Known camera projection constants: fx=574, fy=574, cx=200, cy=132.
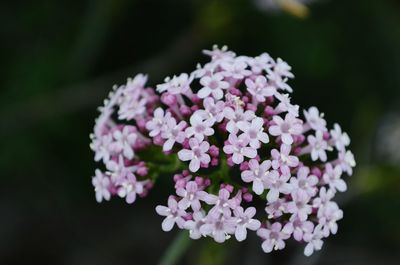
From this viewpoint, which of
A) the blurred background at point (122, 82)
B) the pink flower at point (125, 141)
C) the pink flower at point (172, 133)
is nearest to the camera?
the pink flower at point (172, 133)

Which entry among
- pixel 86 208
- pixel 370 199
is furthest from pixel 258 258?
pixel 86 208

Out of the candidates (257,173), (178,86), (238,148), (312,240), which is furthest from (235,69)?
(312,240)

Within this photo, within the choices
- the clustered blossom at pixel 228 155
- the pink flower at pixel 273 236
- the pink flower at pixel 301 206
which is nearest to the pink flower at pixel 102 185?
the clustered blossom at pixel 228 155

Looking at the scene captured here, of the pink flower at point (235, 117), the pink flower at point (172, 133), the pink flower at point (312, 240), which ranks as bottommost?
the pink flower at point (312, 240)

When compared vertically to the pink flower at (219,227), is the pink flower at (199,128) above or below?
above

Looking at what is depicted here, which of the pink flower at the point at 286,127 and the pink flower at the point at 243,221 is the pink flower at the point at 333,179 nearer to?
the pink flower at the point at 286,127

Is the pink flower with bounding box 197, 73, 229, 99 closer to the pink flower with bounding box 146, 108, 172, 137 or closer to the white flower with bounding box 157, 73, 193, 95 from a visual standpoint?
the white flower with bounding box 157, 73, 193, 95

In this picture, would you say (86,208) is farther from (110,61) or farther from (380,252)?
(380,252)

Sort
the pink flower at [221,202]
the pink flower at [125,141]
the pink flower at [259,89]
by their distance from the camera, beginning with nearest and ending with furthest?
the pink flower at [221,202], the pink flower at [259,89], the pink flower at [125,141]
